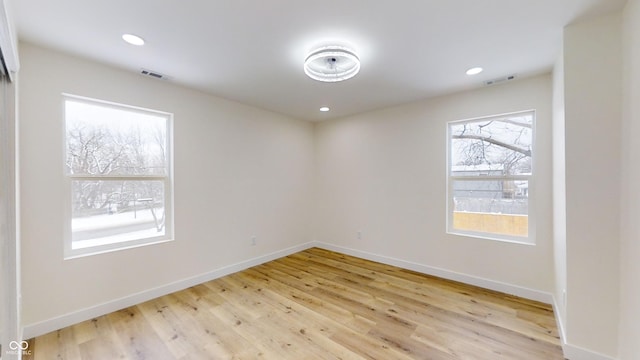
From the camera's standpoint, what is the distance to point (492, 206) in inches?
124

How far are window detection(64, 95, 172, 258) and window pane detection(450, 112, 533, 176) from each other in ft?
12.0

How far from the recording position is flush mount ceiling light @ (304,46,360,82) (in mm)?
2123

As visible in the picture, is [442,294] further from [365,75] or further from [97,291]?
[97,291]

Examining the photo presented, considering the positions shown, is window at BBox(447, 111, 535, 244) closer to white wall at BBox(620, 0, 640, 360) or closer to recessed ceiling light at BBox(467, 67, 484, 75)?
recessed ceiling light at BBox(467, 67, 484, 75)

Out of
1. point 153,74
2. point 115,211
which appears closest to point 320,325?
point 115,211

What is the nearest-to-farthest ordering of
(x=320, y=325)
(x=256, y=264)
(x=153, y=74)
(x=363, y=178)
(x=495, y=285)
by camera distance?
(x=320, y=325) → (x=153, y=74) → (x=495, y=285) → (x=256, y=264) → (x=363, y=178)

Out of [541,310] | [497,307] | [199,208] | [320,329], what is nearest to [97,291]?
[199,208]

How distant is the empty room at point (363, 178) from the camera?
5.75 feet

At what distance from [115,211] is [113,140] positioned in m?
0.74

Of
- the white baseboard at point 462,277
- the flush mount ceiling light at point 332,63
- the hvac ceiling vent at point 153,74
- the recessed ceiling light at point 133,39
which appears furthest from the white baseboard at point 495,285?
the recessed ceiling light at point 133,39

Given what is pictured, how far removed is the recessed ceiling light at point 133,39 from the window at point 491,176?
3.50m

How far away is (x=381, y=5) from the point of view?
1679 millimetres

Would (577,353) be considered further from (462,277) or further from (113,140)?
(113,140)

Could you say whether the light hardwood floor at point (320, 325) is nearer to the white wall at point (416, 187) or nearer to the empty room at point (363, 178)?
the empty room at point (363, 178)
